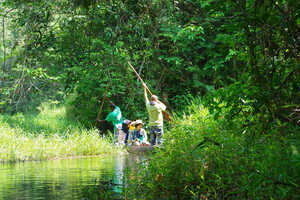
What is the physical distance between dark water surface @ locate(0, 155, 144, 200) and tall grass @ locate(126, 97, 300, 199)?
2.51ft

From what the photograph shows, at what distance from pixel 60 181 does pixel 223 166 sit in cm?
430

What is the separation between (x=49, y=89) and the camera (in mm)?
37156

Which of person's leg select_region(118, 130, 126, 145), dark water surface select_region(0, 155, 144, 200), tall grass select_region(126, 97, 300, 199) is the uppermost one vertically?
tall grass select_region(126, 97, 300, 199)

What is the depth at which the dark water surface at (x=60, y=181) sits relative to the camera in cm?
804

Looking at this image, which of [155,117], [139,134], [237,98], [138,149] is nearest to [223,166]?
[237,98]

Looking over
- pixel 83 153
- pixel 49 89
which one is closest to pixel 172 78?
pixel 83 153

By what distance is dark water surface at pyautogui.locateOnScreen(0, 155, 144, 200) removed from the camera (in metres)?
8.04

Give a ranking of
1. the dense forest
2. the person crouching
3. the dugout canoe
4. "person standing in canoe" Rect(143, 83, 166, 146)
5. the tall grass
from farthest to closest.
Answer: the person crouching, the dugout canoe, "person standing in canoe" Rect(143, 83, 166, 146), the tall grass, the dense forest

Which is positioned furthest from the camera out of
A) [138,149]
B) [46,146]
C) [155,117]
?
[138,149]

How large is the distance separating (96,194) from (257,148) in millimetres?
2932

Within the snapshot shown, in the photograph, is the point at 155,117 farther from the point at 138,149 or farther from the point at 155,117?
the point at 138,149

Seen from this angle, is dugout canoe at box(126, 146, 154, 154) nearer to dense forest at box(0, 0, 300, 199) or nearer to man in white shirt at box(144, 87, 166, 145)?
man in white shirt at box(144, 87, 166, 145)

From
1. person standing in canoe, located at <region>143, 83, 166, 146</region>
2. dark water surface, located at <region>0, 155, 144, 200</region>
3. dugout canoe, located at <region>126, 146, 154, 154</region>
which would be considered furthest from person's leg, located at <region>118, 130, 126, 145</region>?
dark water surface, located at <region>0, 155, 144, 200</region>

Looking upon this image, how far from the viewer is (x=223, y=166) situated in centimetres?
666
